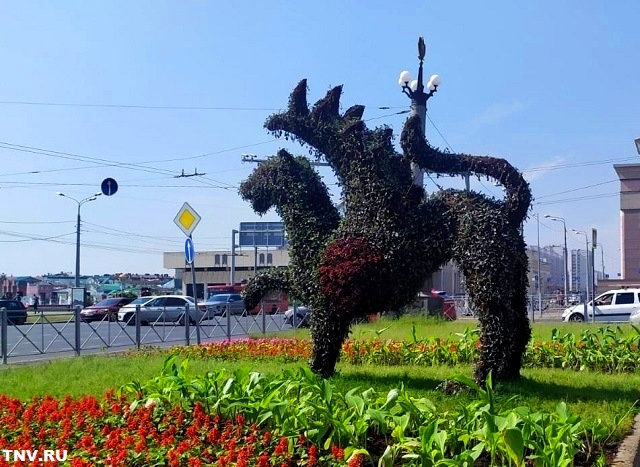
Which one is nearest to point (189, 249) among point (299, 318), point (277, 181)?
point (277, 181)

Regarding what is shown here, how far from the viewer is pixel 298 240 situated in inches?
361

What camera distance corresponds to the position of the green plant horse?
7859mm

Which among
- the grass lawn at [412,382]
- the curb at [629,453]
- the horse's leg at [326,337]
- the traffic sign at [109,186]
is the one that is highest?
the traffic sign at [109,186]

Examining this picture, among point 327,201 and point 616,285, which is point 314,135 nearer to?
point 327,201

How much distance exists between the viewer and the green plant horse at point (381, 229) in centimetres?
786

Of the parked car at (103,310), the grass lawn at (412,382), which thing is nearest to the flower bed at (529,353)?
the grass lawn at (412,382)

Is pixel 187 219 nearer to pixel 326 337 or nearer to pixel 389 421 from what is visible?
pixel 326 337

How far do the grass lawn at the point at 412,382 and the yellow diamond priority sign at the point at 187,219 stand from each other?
2709 mm

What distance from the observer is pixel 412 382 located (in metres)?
8.98

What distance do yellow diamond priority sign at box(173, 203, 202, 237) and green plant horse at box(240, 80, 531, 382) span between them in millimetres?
4746

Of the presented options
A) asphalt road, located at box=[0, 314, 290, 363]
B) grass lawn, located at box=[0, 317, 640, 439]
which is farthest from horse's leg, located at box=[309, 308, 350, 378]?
asphalt road, located at box=[0, 314, 290, 363]

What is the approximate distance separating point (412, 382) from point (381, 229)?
78.1 inches

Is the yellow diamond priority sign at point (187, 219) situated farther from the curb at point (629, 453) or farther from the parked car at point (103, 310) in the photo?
the parked car at point (103, 310)

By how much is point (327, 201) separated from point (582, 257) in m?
94.9
